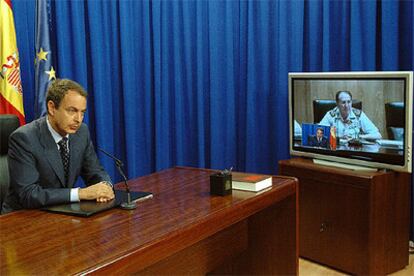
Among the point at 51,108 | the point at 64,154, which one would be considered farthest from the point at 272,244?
the point at 51,108

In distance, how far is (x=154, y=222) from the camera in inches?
68.4

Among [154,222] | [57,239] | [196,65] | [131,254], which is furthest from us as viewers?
[196,65]

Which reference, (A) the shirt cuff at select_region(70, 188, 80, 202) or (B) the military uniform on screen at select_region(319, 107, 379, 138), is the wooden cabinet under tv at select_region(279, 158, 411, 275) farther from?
(A) the shirt cuff at select_region(70, 188, 80, 202)

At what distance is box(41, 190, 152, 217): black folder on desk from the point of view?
1834 millimetres

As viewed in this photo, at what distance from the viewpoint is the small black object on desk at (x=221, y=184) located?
2094mm

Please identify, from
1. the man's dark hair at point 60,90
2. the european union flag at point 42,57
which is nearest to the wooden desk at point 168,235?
the man's dark hair at point 60,90

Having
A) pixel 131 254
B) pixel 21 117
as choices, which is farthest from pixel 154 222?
pixel 21 117

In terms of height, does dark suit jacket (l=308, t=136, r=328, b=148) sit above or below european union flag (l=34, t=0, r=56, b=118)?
below

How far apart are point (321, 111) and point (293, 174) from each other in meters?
0.44

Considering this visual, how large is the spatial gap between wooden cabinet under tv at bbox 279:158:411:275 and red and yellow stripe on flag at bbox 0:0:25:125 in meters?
1.95

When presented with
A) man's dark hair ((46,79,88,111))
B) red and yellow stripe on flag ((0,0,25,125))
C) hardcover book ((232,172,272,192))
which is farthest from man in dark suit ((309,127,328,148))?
red and yellow stripe on flag ((0,0,25,125))

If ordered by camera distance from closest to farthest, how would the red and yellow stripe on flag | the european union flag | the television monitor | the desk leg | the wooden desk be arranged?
the wooden desk, the desk leg, the television monitor, the red and yellow stripe on flag, the european union flag

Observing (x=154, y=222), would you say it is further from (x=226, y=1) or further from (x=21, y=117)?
(x=226, y=1)

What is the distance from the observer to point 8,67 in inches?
135
